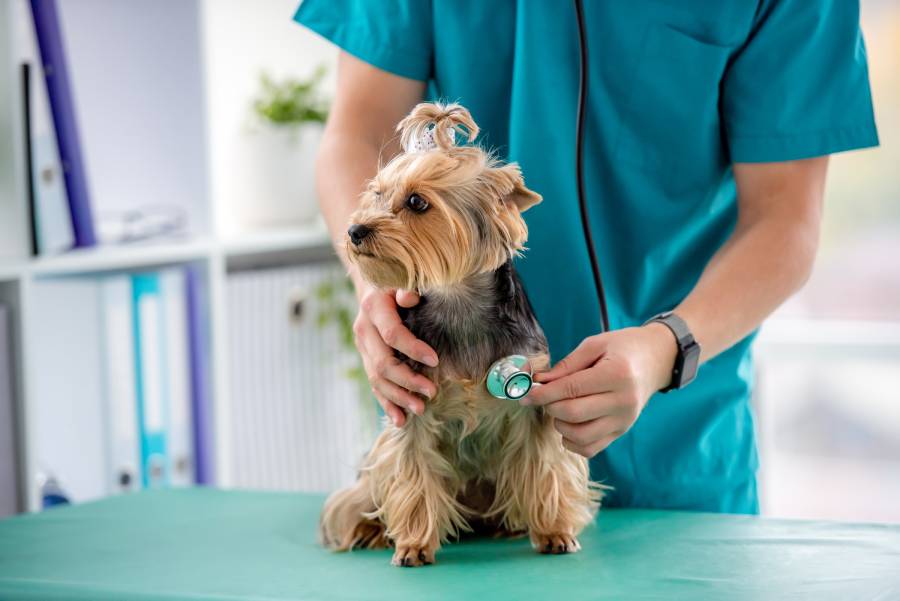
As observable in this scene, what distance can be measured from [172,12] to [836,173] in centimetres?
173

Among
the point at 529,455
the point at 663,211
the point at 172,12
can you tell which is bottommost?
the point at 529,455

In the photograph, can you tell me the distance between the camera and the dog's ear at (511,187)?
1.04m

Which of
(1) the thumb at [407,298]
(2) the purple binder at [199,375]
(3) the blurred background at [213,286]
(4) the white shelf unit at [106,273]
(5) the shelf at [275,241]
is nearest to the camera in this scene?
(1) the thumb at [407,298]

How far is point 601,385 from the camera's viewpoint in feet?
3.51

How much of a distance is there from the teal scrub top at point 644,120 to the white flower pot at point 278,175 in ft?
4.05

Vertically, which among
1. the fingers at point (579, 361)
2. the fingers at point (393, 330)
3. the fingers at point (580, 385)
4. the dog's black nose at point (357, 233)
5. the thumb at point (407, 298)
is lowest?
the fingers at point (580, 385)

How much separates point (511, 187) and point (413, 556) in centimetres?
43

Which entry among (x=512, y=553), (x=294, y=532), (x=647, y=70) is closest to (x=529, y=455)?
(x=512, y=553)

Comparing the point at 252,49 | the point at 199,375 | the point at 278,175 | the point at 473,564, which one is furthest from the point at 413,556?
the point at 252,49

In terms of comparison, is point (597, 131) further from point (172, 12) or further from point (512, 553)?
point (172, 12)

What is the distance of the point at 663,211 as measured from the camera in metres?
1.39

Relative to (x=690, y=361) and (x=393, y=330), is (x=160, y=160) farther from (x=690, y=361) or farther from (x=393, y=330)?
(x=690, y=361)

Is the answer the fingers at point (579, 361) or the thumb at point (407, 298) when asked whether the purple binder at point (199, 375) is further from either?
the fingers at point (579, 361)

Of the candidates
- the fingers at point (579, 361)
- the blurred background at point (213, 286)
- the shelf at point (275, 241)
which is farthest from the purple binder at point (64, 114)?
the fingers at point (579, 361)
